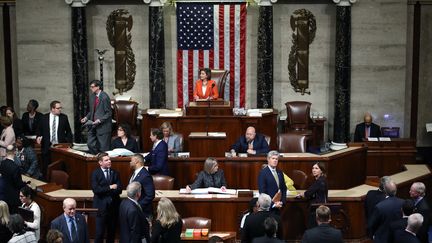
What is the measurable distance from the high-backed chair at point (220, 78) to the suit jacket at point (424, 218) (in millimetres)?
8052

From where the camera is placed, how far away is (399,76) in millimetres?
19359

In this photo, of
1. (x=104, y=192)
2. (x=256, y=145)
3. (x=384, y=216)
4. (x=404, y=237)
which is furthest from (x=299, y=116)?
(x=404, y=237)

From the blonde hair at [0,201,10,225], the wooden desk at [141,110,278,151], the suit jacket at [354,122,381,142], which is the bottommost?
the blonde hair at [0,201,10,225]

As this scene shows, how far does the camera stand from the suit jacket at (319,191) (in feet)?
39.5

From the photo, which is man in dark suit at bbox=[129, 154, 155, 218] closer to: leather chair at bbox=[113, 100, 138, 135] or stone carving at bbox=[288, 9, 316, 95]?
leather chair at bbox=[113, 100, 138, 135]

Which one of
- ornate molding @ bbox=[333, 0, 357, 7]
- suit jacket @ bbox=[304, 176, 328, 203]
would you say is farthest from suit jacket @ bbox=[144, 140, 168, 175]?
ornate molding @ bbox=[333, 0, 357, 7]

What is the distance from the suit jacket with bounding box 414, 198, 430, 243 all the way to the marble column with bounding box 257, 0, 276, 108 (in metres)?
8.48

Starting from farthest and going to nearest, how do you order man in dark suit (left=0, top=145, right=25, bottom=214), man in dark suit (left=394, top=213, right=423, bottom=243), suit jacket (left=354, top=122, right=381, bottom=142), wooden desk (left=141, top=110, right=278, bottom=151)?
suit jacket (left=354, top=122, right=381, bottom=142)
wooden desk (left=141, top=110, right=278, bottom=151)
man in dark suit (left=0, top=145, right=25, bottom=214)
man in dark suit (left=394, top=213, right=423, bottom=243)

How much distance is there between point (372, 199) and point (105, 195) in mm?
3891

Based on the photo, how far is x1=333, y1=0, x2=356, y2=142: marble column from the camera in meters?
19.0

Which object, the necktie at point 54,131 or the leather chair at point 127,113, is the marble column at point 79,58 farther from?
the necktie at point 54,131

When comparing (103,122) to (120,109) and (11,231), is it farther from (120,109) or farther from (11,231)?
(11,231)

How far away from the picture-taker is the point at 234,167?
47.2 feet

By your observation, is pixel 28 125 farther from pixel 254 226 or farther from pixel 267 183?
pixel 254 226
